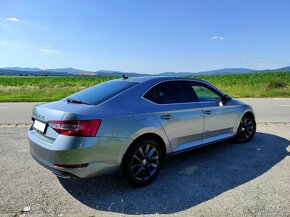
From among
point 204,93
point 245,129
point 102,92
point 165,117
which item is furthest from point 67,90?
point 165,117

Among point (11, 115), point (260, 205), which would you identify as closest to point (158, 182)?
→ point (260, 205)

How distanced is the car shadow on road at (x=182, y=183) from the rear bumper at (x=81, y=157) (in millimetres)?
426

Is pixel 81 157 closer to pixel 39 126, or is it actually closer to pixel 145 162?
pixel 39 126

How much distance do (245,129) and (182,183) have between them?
2761mm

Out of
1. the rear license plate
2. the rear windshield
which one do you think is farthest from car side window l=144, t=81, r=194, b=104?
the rear license plate

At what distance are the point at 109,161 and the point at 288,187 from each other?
2541 millimetres

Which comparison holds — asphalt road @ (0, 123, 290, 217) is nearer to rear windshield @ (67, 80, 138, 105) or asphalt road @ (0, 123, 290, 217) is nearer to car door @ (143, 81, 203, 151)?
car door @ (143, 81, 203, 151)

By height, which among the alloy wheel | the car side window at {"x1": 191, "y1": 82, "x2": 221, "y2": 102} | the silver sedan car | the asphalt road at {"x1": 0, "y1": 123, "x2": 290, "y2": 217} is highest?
the car side window at {"x1": 191, "y1": 82, "x2": 221, "y2": 102}

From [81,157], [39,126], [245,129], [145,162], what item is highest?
[39,126]

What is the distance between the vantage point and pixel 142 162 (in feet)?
13.3

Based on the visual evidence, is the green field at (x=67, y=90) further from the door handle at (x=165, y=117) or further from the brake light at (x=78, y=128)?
the brake light at (x=78, y=128)

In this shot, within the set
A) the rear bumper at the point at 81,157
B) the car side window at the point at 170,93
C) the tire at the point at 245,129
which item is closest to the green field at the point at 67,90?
the tire at the point at 245,129

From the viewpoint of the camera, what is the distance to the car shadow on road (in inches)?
141

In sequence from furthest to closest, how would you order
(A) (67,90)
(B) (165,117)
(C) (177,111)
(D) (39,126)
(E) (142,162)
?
1. (A) (67,90)
2. (C) (177,111)
3. (B) (165,117)
4. (E) (142,162)
5. (D) (39,126)
